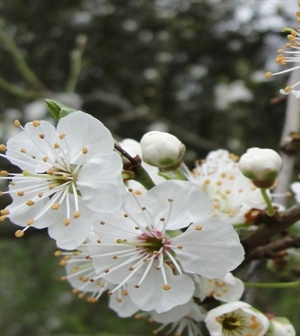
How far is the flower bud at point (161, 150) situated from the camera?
102cm

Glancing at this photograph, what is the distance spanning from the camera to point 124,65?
3.69m

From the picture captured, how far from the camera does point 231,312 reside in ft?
3.40

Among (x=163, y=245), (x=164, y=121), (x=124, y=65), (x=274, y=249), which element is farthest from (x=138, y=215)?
(x=124, y=65)

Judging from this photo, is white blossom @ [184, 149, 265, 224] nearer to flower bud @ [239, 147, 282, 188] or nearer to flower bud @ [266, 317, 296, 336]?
flower bud @ [239, 147, 282, 188]

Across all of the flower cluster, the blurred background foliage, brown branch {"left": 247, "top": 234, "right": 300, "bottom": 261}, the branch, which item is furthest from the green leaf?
the blurred background foliage

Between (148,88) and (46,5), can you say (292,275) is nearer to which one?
(148,88)

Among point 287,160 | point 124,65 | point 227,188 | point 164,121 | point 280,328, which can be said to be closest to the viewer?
point 280,328

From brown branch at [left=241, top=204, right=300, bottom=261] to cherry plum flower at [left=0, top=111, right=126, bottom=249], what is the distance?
11.7 inches

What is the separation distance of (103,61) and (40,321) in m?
1.61

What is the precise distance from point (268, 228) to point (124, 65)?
2762 mm

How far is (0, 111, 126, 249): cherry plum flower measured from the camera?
909 millimetres

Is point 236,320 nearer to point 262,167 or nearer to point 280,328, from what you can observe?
point 280,328

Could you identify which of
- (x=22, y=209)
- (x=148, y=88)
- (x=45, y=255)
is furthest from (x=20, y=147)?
(x=45, y=255)

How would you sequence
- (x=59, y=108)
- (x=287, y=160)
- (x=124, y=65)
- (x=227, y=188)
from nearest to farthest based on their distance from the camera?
(x=59, y=108), (x=227, y=188), (x=287, y=160), (x=124, y=65)
